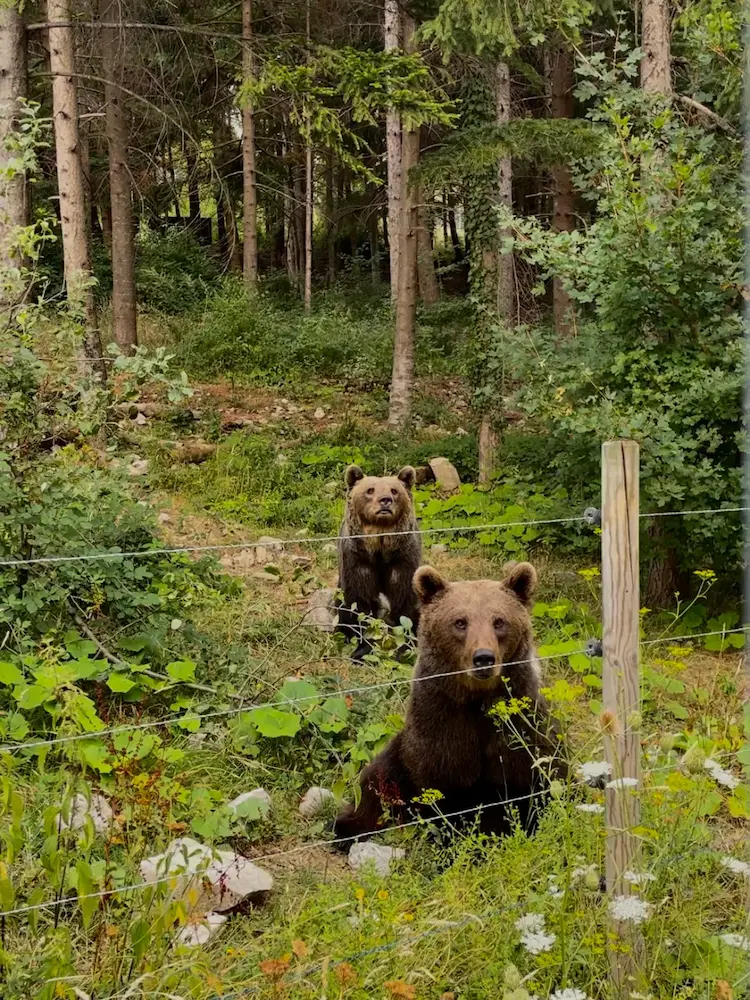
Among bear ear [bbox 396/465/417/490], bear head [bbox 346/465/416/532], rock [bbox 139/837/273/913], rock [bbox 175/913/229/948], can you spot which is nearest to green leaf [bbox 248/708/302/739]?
rock [bbox 139/837/273/913]

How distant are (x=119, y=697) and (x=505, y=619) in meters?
2.21

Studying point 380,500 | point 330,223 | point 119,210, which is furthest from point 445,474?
point 330,223

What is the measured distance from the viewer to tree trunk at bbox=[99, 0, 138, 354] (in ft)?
47.4

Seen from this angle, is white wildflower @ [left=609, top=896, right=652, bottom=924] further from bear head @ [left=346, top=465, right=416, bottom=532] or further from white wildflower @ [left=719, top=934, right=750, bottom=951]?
bear head @ [left=346, top=465, right=416, bottom=532]

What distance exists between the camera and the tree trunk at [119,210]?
14438 mm

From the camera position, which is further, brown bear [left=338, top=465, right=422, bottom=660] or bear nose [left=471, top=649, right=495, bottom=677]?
brown bear [left=338, top=465, right=422, bottom=660]

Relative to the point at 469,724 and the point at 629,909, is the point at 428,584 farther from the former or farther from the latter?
the point at 629,909

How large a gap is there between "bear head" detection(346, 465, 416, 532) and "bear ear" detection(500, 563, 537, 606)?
2866 millimetres

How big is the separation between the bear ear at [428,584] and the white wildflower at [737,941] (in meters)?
1.80

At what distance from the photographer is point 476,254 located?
11.4 metres

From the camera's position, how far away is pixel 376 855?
3809 mm

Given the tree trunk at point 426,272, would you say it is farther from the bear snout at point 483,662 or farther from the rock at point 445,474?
the bear snout at point 483,662

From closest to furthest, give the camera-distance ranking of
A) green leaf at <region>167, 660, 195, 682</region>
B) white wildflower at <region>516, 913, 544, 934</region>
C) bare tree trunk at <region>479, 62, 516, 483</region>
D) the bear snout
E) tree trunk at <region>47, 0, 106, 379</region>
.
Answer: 1. white wildflower at <region>516, 913, 544, 934</region>
2. the bear snout
3. green leaf at <region>167, 660, 195, 682</region>
4. tree trunk at <region>47, 0, 106, 379</region>
5. bare tree trunk at <region>479, 62, 516, 483</region>

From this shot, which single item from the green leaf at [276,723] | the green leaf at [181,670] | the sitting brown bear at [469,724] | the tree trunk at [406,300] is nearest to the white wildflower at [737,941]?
the sitting brown bear at [469,724]
